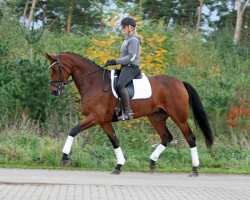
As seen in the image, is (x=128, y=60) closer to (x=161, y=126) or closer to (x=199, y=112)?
(x=161, y=126)

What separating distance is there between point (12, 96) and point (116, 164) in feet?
18.1

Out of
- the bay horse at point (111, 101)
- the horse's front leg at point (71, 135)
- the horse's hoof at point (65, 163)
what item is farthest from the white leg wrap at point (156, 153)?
the horse's hoof at point (65, 163)

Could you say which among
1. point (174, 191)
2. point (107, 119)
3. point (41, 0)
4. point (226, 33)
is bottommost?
point (174, 191)

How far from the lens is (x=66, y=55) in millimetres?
14336

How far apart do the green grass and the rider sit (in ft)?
4.96

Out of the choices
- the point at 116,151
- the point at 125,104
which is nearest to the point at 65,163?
the point at 116,151

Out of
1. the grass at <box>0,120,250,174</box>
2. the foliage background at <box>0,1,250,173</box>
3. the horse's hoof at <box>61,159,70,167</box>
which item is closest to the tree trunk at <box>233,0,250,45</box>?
the foliage background at <box>0,1,250,173</box>

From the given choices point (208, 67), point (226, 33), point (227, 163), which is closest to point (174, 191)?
point (227, 163)

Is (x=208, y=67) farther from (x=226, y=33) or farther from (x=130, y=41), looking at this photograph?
(x=130, y=41)

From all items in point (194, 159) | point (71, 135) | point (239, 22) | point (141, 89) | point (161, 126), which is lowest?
point (194, 159)

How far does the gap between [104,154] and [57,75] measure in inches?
100.0

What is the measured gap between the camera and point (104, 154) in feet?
50.0

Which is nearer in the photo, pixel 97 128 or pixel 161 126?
pixel 161 126

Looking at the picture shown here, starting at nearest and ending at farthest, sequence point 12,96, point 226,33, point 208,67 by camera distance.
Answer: point 12,96 < point 208,67 < point 226,33
